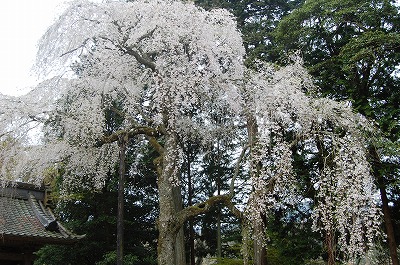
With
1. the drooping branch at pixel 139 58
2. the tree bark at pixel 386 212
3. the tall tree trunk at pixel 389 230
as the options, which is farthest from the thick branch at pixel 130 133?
the tall tree trunk at pixel 389 230

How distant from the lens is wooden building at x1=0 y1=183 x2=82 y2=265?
745cm

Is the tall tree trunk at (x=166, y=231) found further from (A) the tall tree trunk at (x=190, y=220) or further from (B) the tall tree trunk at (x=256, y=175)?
(A) the tall tree trunk at (x=190, y=220)

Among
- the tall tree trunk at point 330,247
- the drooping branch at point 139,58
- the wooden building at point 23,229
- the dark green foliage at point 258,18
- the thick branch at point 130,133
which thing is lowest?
the tall tree trunk at point 330,247

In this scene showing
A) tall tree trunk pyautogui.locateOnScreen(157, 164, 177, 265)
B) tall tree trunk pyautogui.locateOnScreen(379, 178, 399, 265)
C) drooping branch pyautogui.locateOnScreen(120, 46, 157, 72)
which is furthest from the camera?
tall tree trunk pyautogui.locateOnScreen(379, 178, 399, 265)

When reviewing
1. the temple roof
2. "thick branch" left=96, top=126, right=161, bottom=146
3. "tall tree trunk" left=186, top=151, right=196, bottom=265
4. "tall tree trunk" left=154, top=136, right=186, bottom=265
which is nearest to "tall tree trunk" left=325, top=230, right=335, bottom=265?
"tall tree trunk" left=154, top=136, right=186, bottom=265

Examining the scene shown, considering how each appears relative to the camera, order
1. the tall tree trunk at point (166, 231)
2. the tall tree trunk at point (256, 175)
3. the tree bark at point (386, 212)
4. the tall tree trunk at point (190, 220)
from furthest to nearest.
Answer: the tall tree trunk at point (190, 220)
the tree bark at point (386, 212)
the tall tree trunk at point (256, 175)
the tall tree trunk at point (166, 231)

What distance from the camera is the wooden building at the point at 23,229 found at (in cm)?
745

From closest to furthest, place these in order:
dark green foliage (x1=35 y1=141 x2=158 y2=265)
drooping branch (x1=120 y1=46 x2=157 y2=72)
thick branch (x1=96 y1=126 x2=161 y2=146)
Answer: thick branch (x1=96 y1=126 x2=161 y2=146) → drooping branch (x1=120 y1=46 x2=157 y2=72) → dark green foliage (x1=35 y1=141 x2=158 y2=265)

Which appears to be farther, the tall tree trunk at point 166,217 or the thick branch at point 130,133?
the thick branch at point 130,133

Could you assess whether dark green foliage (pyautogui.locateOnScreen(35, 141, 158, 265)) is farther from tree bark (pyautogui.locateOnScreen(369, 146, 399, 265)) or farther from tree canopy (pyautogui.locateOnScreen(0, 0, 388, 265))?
tree bark (pyautogui.locateOnScreen(369, 146, 399, 265))

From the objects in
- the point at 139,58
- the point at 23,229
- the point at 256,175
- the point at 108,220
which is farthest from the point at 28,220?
the point at 108,220

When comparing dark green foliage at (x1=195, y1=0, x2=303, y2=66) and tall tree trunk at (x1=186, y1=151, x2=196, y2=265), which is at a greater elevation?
dark green foliage at (x1=195, y1=0, x2=303, y2=66)

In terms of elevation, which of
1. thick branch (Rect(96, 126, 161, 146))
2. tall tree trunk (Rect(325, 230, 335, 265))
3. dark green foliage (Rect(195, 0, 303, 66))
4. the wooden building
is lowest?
tall tree trunk (Rect(325, 230, 335, 265))

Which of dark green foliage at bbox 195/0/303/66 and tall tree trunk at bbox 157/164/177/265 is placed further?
dark green foliage at bbox 195/0/303/66
